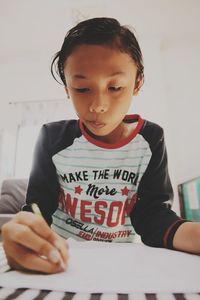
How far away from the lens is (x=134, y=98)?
10.2ft

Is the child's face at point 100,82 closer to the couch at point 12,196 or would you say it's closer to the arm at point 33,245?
the arm at point 33,245

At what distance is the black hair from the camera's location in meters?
0.49

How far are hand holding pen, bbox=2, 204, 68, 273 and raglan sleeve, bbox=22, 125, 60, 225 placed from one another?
0.87 ft

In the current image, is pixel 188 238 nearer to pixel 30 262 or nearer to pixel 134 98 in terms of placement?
pixel 30 262

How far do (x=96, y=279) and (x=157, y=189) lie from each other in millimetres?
392

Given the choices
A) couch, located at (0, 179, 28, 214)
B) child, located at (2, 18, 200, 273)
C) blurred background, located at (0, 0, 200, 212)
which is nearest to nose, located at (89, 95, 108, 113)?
child, located at (2, 18, 200, 273)

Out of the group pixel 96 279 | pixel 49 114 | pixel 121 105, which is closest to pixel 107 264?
pixel 96 279

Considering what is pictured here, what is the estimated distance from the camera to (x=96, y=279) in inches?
10.6

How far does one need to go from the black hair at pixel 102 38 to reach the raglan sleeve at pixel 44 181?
0.70 feet

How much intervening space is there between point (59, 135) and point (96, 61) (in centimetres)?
31

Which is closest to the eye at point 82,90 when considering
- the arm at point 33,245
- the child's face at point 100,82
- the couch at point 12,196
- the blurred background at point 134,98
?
the child's face at point 100,82

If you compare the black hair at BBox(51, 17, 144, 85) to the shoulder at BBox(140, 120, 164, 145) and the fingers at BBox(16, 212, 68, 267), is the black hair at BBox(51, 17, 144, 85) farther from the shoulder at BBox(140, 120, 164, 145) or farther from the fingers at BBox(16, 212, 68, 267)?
the fingers at BBox(16, 212, 68, 267)

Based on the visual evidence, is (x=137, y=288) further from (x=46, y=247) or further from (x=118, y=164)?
(x=118, y=164)

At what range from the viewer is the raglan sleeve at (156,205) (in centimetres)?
49
